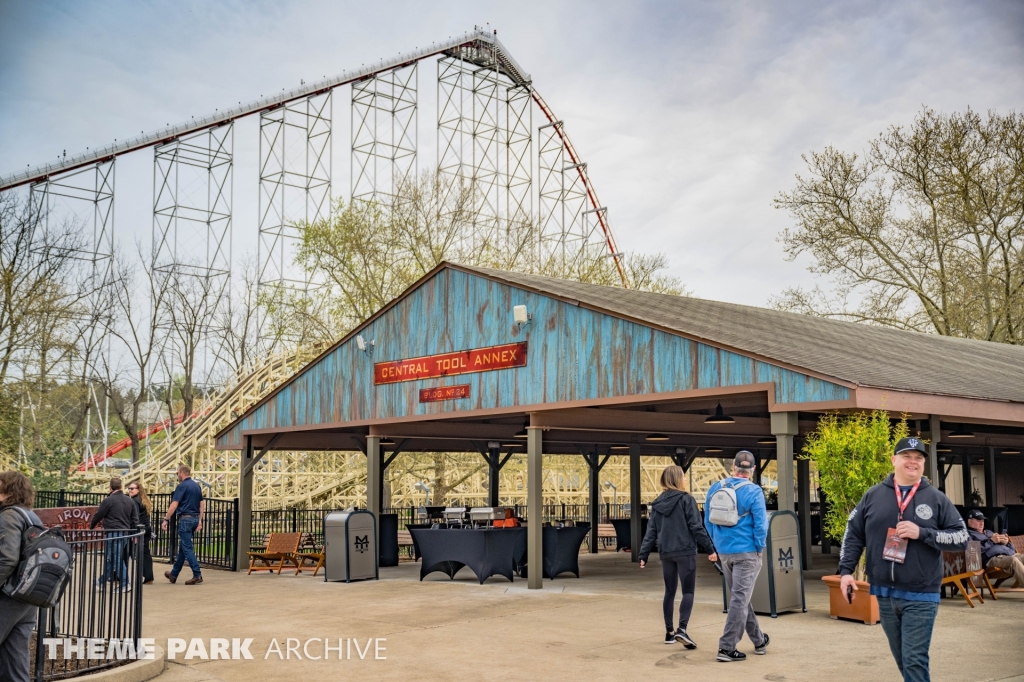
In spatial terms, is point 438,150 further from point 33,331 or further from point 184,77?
point 33,331

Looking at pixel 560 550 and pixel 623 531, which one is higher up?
pixel 560 550

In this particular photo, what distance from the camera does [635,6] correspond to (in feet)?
89.0

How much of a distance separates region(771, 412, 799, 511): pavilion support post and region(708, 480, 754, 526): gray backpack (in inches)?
124

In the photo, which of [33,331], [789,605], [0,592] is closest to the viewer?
[0,592]

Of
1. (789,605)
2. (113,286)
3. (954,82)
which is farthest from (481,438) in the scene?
(113,286)

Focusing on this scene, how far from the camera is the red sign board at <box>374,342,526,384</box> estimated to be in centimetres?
1496

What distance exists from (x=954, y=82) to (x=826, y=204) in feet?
20.5

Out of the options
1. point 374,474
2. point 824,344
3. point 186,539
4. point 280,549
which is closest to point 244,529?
point 280,549

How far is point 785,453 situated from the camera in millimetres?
11398

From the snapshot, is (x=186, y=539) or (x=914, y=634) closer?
(x=914, y=634)

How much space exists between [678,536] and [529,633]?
226 centimetres

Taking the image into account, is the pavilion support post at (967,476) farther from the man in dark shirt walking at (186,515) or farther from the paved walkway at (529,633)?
the man in dark shirt walking at (186,515)

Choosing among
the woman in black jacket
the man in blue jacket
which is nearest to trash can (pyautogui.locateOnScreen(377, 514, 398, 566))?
the woman in black jacket

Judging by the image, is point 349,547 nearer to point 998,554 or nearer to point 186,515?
point 186,515
